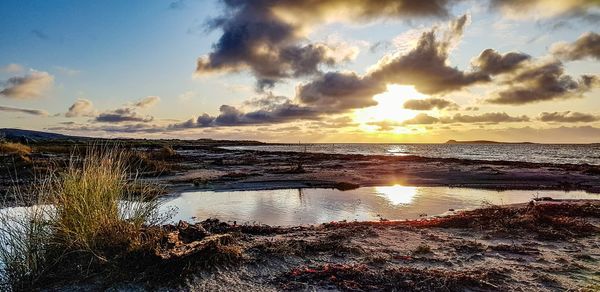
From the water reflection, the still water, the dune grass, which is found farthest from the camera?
the water reflection

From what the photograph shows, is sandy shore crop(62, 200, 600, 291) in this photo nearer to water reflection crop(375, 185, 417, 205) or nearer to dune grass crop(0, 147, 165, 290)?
dune grass crop(0, 147, 165, 290)

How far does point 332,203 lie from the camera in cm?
1809

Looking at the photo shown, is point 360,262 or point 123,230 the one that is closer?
point 123,230

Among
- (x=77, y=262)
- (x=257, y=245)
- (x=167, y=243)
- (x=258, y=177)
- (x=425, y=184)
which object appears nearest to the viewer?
(x=77, y=262)

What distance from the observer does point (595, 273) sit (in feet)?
25.3

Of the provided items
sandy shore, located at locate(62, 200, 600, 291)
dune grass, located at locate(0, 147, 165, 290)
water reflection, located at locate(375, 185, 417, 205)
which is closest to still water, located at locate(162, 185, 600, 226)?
water reflection, located at locate(375, 185, 417, 205)

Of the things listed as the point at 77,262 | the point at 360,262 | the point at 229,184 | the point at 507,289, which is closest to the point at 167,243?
the point at 77,262

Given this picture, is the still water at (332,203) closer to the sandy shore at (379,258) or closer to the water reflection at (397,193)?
the water reflection at (397,193)

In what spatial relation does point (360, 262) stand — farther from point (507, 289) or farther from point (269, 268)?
point (507, 289)

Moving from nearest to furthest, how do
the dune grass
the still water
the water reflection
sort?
1. the dune grass
2. the still water
3. the water reflection

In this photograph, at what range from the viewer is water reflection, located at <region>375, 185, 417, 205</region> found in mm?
19281

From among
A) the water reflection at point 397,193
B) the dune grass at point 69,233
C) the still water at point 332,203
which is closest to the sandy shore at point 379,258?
the dune grass at point 69,233

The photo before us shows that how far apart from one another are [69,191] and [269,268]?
4.28 meters

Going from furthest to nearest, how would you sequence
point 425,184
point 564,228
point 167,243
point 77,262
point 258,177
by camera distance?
point 258,177, point 425,184, point 564,228, point 167,243, point 77,262
